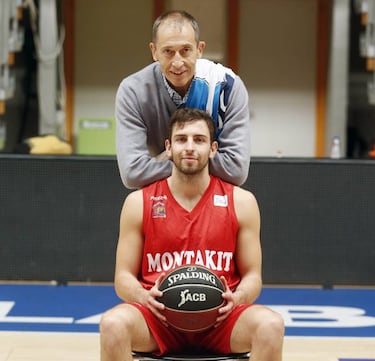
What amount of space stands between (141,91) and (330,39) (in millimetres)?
6565

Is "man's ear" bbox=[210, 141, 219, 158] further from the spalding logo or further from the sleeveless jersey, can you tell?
the spalding logo

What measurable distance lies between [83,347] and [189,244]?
1.58m

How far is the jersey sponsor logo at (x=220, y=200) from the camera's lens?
3.27 m

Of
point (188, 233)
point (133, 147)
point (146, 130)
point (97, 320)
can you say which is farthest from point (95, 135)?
point (188, 233)

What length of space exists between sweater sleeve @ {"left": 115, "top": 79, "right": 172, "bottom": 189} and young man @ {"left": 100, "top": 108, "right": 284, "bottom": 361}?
0.05m

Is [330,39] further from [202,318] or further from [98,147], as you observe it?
[202,318]

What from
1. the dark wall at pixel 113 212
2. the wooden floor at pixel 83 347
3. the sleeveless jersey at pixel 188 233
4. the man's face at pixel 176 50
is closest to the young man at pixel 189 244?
the sleeveless jersey at pixel 188 233

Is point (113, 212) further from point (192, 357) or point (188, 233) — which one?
point (192, 357)

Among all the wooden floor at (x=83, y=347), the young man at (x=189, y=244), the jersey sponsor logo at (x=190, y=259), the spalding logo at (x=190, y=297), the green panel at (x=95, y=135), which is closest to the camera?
the spalding logo at (x=190, y=297)

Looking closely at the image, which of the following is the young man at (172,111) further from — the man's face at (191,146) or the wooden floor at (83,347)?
the wooden floor at (83,347)

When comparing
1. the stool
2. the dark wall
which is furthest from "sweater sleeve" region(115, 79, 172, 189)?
Result: the dark wall

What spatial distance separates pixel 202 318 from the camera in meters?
2.99

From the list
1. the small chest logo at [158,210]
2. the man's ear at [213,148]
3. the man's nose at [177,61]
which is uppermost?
the man's nose at [177,61]

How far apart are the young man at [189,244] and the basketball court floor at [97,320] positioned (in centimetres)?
131
